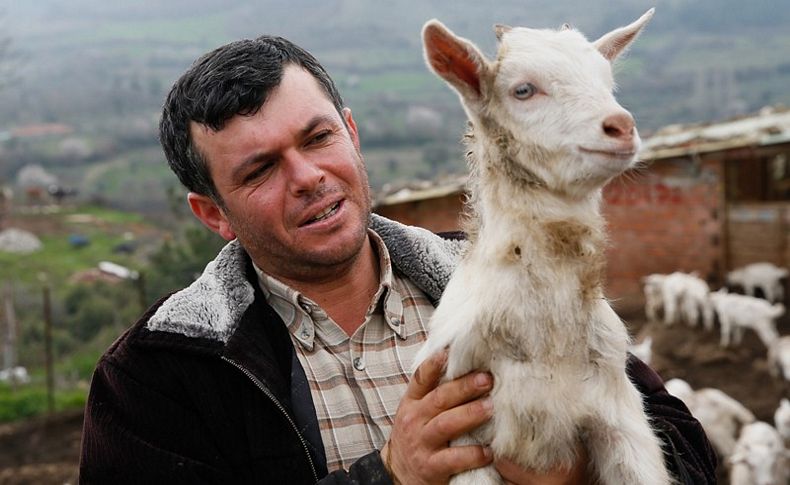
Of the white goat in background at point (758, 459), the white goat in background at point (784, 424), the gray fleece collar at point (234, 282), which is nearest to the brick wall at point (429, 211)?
the white goat in background at point (784, 424)

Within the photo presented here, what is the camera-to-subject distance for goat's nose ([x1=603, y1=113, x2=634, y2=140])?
77.2 inches

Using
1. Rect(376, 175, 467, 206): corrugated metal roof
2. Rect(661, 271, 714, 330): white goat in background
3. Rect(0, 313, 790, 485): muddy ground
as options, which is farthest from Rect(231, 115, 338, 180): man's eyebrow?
Rect(661, 271, 714, 330): white goat in background

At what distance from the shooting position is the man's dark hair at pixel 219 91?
229 centimetres

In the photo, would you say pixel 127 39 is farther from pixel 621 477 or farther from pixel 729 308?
pixel 621 477

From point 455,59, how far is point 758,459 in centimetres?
626

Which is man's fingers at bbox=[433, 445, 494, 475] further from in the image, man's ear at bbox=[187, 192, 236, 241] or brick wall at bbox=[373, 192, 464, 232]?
brick wall at bbox=[373, 192, 464, 232]

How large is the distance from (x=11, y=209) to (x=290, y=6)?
1874 inches

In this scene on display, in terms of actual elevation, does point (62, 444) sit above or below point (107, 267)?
above

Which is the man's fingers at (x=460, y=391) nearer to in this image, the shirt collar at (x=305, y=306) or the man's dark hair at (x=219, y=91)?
the shirt collar at (x=305, y=306)

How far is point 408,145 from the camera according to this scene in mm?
36406

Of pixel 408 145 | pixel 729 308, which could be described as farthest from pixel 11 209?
pixel 729 308

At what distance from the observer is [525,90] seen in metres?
2.11

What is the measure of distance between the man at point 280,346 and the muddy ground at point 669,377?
759 centimetres

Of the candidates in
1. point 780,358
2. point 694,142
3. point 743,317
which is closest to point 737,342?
point 743,317
